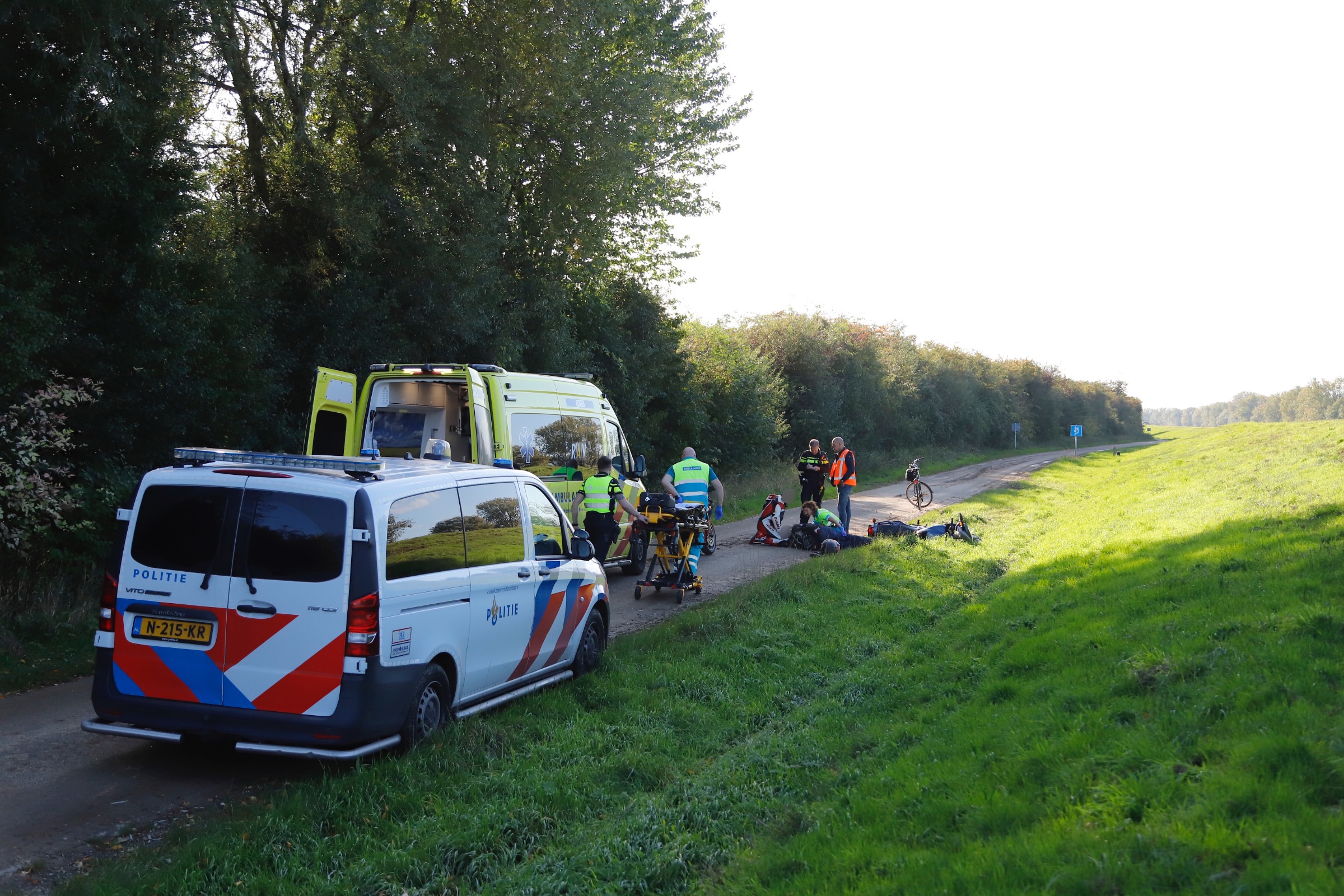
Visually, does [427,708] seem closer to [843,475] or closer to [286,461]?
[286,461]

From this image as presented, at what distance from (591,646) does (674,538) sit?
4.49 meters

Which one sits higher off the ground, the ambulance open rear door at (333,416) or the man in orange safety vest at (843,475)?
the ambulance open rear door at (333,416)

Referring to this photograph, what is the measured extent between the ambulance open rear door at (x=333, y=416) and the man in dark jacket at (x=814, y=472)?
9221 mm

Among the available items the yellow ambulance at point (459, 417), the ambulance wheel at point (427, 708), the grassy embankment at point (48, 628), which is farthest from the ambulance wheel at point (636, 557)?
the ambulance wheel at point (427, 708)

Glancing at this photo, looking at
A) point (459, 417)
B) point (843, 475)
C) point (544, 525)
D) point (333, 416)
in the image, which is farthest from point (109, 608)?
point (843, 475)

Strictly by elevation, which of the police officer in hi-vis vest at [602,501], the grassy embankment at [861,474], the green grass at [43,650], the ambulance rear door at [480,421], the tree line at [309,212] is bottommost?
the green grass at [43,650]

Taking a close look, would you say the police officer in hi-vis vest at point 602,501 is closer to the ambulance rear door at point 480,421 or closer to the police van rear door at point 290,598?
the ambulance rear door at point 480,421

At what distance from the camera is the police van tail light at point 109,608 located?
18.8 ft

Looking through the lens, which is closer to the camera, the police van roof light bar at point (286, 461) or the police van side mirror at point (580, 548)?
the police van roof light bar at point (286, 461)

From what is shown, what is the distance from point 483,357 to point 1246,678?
1484cm

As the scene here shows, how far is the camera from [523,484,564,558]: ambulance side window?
7.72 metres

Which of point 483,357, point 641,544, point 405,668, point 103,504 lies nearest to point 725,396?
point 483,357

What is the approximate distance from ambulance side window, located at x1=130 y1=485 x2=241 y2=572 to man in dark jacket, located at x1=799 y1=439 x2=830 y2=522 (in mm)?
13421

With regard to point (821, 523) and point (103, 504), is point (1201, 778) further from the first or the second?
point (821, 523)
